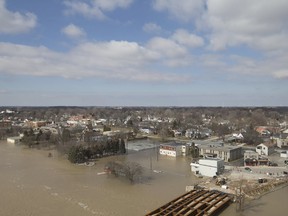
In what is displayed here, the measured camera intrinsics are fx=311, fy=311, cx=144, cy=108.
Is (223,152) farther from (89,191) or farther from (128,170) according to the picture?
(89,191)

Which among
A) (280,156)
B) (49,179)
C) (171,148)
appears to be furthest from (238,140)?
(49,179)

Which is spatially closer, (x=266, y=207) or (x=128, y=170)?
(x=266, y=207)

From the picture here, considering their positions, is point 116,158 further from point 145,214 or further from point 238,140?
point 238,140

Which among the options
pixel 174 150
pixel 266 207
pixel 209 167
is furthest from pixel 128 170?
pixel 174 150

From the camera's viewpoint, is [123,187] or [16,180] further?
[16,180]

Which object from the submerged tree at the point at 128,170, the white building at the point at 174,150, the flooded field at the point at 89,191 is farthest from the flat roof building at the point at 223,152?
the submerged tree at the point at 128,170

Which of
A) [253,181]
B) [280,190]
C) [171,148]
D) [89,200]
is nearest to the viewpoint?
[89,200]
